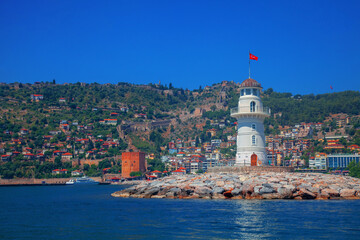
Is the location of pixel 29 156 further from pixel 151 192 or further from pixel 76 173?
pixel 151 192

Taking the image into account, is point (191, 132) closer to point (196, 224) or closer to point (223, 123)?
point (223, 123)

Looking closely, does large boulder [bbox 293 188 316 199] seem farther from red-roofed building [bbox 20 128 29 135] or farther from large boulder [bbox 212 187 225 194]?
red-roofed building [bbox 20 128 29 135]

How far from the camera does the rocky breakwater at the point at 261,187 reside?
30484 millimetres

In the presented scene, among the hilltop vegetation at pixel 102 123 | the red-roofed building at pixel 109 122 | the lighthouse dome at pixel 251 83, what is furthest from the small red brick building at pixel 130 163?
the lighthouse dome at pixel 251 83

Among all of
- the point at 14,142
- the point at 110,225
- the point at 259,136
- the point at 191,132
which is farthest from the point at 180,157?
the point at 110,225

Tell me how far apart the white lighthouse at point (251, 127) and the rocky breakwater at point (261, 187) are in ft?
6.71

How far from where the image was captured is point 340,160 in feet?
360

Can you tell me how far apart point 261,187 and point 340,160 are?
86.3 m

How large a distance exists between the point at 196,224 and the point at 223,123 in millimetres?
167865

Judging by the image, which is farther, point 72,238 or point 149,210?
point 149,210

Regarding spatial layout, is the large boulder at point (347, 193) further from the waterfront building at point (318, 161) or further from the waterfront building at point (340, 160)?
the waterfront building at point (318, 161)

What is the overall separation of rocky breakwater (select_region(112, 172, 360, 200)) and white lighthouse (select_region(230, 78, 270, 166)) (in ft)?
6.71

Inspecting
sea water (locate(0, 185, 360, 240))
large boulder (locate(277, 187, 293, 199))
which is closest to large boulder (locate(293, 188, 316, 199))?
large boulder (locate(277, 187, 293, 199))

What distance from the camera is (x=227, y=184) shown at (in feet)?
105
